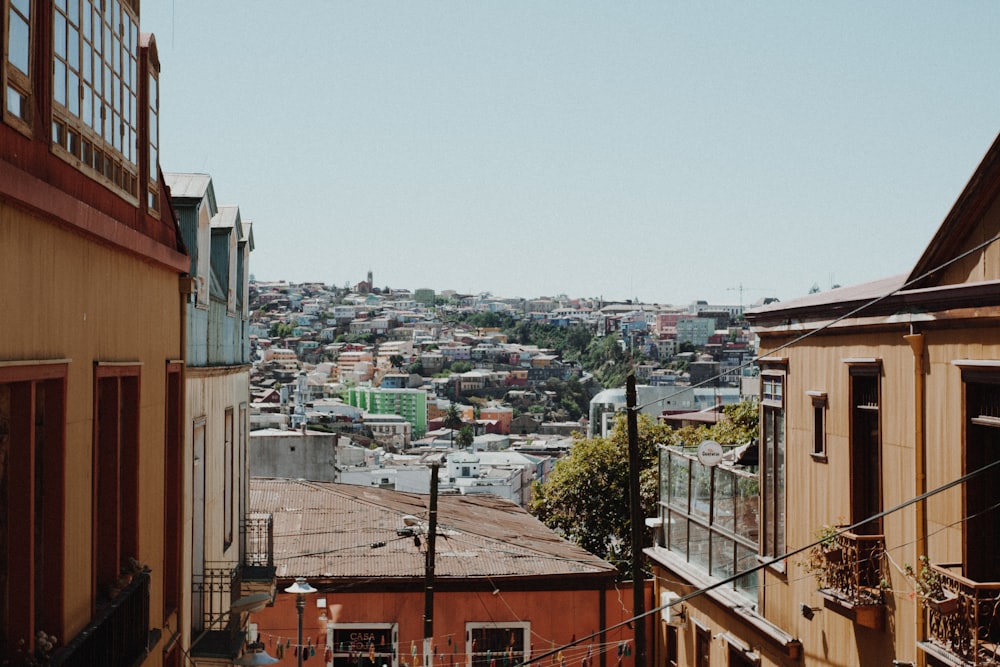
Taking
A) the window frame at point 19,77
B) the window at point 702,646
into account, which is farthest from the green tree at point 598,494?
the window frame at point 19,77

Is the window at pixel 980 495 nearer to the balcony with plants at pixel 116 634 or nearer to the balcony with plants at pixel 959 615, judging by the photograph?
the balcony with plants at pixel 959 615

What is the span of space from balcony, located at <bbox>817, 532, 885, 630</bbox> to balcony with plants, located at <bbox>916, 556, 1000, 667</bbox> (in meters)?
1.02

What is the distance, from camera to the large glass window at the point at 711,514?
1391cm

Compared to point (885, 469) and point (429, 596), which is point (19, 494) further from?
point (429, 596)

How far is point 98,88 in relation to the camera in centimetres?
826

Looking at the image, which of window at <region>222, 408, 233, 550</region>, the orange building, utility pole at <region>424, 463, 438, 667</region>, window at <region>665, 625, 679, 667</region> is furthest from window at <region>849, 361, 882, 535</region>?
the orange building

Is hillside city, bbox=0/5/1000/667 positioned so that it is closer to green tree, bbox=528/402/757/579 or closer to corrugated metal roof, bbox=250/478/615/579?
corrugated metal roof, bbox=250/478/615/579

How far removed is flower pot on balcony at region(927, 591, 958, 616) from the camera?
8.20 metres

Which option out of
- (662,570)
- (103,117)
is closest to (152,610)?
(103,117)

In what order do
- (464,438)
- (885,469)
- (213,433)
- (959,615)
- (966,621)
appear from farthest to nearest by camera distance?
(464,438) → (213,433) → (885,469) → (959,615) → (966,621)

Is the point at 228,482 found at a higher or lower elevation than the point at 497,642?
higher

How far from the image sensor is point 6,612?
21.4 feet

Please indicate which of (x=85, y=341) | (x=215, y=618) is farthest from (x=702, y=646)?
(x=85, y=341)

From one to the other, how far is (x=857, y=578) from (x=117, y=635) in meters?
5.94
